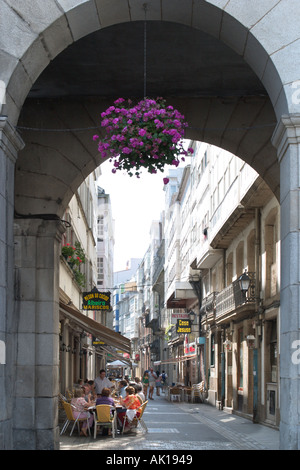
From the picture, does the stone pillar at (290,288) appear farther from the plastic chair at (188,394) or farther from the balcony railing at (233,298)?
the plastic chair at (188,394)

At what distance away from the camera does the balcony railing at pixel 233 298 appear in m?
23.3

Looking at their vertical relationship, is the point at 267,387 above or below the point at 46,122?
below

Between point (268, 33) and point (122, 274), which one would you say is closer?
point (268, 33)

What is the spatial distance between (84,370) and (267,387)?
1527 centimetres

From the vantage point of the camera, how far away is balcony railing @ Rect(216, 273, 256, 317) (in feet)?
76.6

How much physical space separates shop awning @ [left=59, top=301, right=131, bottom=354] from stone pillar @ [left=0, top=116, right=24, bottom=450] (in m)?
9.78

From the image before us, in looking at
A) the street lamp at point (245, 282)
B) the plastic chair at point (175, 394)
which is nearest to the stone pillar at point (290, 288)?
the street lamp at point (245, 282)

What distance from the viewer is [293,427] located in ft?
24.6

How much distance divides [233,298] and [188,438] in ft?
31.4

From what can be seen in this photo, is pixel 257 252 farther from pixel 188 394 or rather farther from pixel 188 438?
pixel 188 394

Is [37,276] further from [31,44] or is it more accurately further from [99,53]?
[31,44]

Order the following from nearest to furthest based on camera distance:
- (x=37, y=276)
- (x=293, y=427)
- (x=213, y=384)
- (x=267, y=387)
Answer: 1. (x=293, y=427)
2. (x=37, y=276)
3. (x=267, y=387)
4. (x=213, y=384)

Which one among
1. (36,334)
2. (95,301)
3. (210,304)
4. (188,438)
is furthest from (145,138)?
(210,304)
